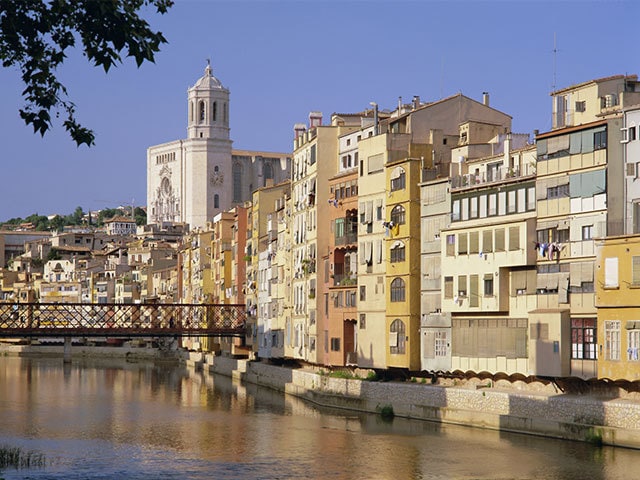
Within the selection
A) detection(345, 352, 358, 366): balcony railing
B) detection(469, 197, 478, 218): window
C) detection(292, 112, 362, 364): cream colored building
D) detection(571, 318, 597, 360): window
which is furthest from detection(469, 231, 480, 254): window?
detection(292, 112, 362, 364): cream colored building

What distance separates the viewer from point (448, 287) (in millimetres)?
49312

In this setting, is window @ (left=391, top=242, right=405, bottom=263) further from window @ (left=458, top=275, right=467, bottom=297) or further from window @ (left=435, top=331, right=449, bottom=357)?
window @ (left=458, top=275, right=467, bottom=297)

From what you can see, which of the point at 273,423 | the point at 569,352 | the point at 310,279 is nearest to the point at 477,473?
the point at 569,352

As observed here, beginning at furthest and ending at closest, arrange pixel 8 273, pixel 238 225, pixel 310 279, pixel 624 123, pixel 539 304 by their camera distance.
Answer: pixel 8 273 → pixel 238 225 → pixel 310 279 → pixel 539 304 → pixel 624 123

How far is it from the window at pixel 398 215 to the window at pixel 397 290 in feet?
7.85

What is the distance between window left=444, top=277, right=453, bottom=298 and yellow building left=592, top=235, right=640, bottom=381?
9.07 meters

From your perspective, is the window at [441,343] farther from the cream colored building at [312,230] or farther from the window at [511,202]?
the cream colored building at [312,230]

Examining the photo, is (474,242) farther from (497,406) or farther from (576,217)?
(497,406)

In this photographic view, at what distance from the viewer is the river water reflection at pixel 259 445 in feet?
121

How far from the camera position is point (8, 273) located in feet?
618

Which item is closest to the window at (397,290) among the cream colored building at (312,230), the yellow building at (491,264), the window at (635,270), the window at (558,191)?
the yellow building at (491,264)

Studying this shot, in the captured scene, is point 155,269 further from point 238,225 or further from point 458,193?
point 458,193

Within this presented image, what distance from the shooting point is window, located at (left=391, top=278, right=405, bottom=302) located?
52.7 meters

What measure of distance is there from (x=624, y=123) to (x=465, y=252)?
31.5 ft
